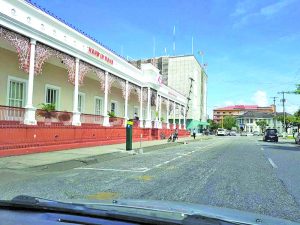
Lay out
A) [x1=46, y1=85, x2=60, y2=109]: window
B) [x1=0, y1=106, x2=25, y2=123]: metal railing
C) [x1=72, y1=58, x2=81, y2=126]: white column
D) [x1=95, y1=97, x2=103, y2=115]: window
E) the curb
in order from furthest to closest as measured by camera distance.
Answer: [x1=95, y1=97, x2=103, y2=115]: window, [x1=46, y1=85, x2=60, y2=109]: window, [x1=72, y1=58, x2=81, y2=126]: white column, [x1=0, y1=106, x2=25, y2=123]: metal railing, the curb

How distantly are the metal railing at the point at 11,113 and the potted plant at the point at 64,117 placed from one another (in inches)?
135

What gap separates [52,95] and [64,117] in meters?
2.69

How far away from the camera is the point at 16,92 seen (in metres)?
20.3

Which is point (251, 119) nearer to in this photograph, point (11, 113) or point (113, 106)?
point (113, 106)

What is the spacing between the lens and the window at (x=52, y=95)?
76.3ft

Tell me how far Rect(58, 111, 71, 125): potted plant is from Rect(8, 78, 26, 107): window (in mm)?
2069

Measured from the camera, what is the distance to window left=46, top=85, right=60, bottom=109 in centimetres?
2325

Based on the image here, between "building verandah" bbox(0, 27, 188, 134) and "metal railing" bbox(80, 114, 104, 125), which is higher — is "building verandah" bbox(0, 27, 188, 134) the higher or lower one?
the higher one

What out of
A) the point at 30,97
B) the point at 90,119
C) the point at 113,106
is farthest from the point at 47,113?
the point at 113,106

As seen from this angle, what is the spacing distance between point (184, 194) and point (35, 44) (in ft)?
41.0

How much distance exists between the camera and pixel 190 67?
264 ft

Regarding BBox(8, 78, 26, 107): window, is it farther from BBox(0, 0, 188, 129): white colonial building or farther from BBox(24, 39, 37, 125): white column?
BBox(24, 39, 37, 125): white column

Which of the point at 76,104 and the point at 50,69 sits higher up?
the point at 50,69

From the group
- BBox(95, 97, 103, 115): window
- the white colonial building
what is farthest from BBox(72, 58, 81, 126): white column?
BBox(95, 97, 103, 115): window
